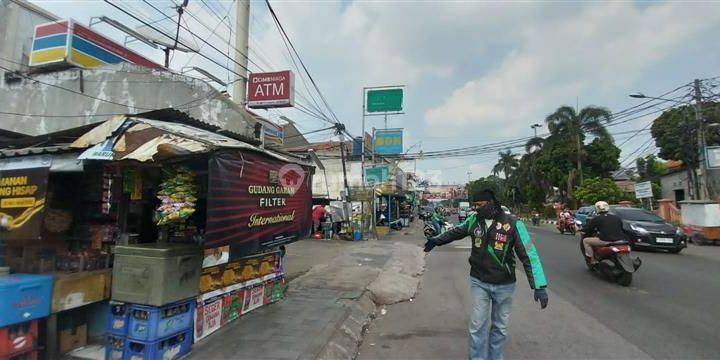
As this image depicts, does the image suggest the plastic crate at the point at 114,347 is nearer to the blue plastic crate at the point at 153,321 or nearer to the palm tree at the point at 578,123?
the blue plastic crate at the point at 153,321

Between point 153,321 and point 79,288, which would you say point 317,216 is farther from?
point 153,321

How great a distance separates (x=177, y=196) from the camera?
14.7 ft

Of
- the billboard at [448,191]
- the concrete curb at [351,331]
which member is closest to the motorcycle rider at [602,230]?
the concrete curb at [351,331]

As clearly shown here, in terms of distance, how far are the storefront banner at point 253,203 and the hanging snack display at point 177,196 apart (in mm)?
354

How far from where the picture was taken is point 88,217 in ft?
17.2

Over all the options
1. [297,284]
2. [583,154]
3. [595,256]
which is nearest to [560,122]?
[583,154]

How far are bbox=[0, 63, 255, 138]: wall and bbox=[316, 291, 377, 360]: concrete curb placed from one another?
900 cm

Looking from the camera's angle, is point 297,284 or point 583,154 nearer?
point 297,284

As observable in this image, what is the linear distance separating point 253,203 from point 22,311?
238cm

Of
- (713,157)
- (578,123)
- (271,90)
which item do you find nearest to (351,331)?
(271,90)

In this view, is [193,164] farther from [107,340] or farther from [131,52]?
[131,52]

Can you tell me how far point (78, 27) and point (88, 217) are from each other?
11.4 metres

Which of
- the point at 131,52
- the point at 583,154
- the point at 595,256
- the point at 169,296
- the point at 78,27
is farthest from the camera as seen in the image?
the point at 583,154

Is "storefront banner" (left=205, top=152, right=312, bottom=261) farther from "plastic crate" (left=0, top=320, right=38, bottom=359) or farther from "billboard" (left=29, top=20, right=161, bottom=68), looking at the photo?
"billboard" (left=29, top=20, right=161, bottom=68)
